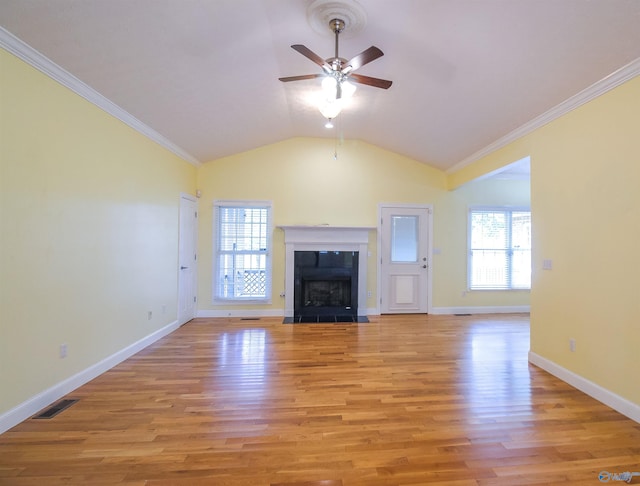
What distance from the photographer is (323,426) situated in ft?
6.24

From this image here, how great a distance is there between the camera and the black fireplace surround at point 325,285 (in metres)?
4.73

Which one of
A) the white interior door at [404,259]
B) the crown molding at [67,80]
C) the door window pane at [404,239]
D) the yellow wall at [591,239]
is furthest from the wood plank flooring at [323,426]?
the crown molding at [67,80]

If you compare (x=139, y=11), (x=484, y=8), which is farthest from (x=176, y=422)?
(x=484, y=8)

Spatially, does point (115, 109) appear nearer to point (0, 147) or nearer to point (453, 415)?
point (0, 147)

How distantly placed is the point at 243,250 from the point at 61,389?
2934 millimetres

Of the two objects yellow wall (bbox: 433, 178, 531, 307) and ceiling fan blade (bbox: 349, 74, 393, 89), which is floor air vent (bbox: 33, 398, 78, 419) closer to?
ceiling fan blade (bbox: 349, 74, 393, 89)

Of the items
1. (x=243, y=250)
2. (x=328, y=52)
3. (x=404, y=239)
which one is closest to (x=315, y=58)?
(x=328, y=52)

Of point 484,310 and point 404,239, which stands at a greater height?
point 404,239

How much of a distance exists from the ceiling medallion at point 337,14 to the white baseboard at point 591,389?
3.58 meters

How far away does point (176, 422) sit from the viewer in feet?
6.35

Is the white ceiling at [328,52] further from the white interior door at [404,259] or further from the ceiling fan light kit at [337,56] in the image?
the white interior door at [404,259]

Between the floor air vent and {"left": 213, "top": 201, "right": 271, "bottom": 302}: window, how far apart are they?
269 centimetres

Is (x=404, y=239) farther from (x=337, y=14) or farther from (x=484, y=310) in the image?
(x=337, y=14)

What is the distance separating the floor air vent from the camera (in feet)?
6.51
